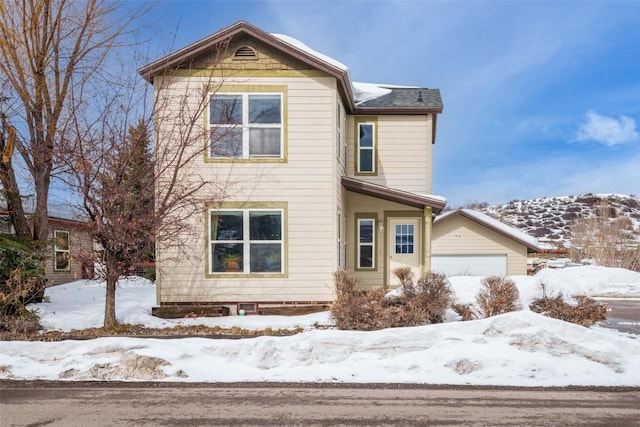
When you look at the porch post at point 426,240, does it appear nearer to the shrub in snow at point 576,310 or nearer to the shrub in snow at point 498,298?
the shrub in snow at point 498,298

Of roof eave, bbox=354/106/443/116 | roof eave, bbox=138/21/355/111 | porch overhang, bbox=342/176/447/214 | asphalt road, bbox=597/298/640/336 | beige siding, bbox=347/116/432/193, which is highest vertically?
roof eave, bbox=138/21/355/111

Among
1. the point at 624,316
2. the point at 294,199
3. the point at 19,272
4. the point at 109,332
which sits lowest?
the point at 624,316

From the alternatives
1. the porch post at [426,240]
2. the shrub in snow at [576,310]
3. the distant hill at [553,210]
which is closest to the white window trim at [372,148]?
the porch post at [426,240]

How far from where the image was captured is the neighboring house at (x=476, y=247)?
2200 centimetres

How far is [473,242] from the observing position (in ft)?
73.8

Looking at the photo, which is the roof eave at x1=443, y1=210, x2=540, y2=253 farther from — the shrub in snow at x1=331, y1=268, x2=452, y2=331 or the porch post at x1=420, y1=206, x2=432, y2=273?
the shrub in snow at x1=331, y1=268, x2=452, y2=331

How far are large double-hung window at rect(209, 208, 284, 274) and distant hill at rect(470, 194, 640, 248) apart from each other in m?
60.3

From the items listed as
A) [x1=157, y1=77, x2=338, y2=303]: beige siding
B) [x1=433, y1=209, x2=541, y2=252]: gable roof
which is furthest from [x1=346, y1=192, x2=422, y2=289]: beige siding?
[x1=433, y1=209, x2=541, y2=252]: gable roof

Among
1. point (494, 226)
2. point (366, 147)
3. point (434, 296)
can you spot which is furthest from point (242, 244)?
point (494, 226)

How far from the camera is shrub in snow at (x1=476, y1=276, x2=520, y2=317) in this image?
376 inches

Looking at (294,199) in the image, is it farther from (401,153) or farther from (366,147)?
(401,153)

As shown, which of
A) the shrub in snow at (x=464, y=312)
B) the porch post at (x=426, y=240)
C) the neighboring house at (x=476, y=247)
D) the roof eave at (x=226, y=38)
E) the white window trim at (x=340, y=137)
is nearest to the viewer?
the shrub in snow at (x=464, y=312)

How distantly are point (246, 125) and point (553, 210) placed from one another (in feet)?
290

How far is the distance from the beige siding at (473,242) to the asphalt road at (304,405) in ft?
54.5
